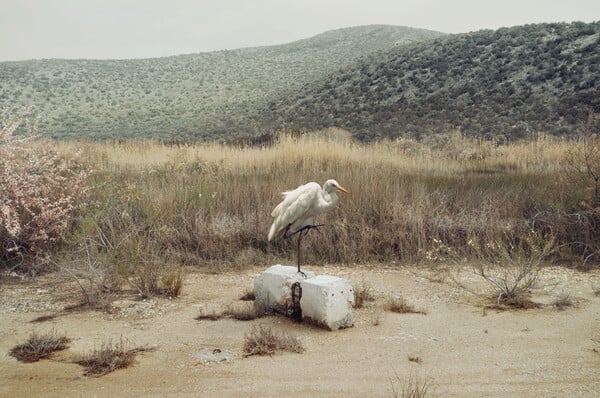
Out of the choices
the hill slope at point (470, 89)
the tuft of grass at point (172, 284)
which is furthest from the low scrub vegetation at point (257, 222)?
the hill slope at point (470, 89)

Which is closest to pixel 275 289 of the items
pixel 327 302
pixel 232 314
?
pixel 232 314

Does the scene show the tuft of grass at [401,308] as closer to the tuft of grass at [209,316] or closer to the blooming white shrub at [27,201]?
the tuft of grass at [209,316]

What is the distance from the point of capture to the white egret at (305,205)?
5805 mm

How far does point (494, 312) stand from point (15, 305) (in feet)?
18.3

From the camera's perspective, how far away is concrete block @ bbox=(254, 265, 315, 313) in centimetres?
598

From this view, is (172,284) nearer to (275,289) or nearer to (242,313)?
(242,313)

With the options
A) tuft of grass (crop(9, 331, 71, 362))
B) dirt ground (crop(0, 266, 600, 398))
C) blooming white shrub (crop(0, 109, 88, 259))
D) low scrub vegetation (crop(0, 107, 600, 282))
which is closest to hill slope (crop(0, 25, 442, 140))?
low scrub vegetation (crop(0, 107, 600, 282))

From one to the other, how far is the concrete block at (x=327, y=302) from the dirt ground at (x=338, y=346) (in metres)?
0.11

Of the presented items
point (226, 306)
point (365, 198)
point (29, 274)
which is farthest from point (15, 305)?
point (365, 198)

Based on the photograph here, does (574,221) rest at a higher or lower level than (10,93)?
lower

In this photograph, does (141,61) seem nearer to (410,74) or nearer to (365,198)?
(410,74)

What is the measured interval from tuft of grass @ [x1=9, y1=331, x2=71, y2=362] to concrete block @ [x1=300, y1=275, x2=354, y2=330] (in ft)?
7.81

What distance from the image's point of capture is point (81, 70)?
52.2 m

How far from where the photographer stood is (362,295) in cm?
646
